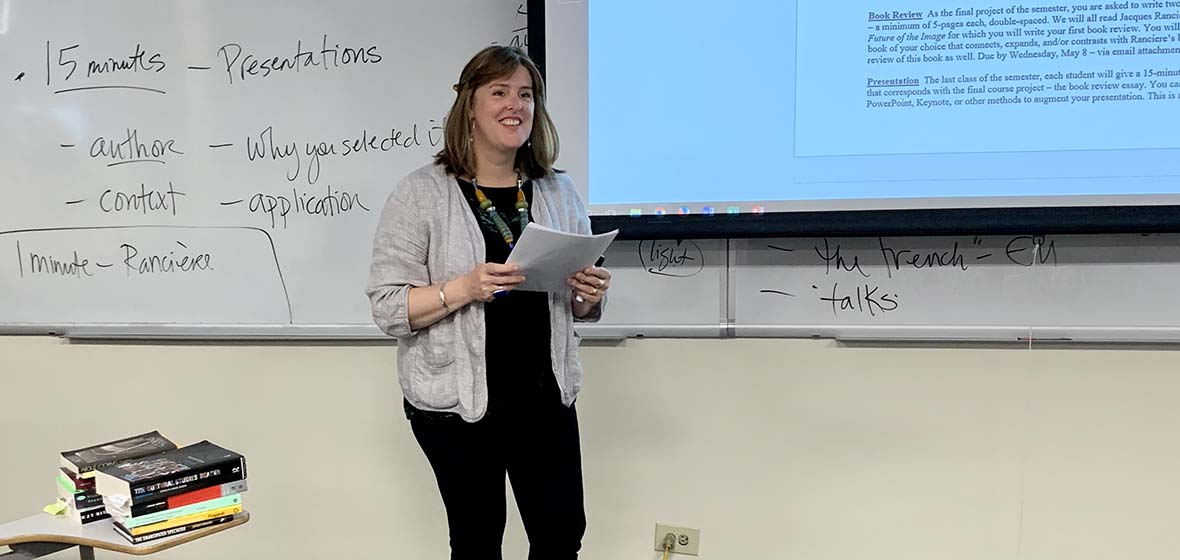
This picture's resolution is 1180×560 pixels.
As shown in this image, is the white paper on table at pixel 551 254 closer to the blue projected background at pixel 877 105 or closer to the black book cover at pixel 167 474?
the blue projected background at pixel 877 105

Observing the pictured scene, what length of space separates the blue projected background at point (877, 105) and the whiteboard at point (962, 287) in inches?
4.5

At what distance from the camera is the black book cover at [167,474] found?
47.9 inches

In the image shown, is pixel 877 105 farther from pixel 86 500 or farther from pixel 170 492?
pixel 86 500

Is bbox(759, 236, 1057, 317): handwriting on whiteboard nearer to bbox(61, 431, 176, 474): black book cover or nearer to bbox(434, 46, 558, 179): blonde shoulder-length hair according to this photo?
bbox(434, 46, 558, 179): blonde shoulder-length hair

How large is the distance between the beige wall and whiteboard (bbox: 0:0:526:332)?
18 centimetres

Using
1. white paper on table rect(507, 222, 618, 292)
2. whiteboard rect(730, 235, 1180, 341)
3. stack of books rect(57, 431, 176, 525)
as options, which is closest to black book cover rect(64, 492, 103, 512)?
stack of books rect(57, 431, 176, 525)

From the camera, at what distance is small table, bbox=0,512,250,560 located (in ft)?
3.99

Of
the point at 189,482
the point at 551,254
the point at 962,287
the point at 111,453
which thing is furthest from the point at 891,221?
the point at 111,453

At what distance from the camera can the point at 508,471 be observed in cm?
145

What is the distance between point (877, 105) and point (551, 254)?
2.70 feet

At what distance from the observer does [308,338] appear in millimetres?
1908

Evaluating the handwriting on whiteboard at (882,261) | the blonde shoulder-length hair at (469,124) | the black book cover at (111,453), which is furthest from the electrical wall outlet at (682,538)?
the black book cover at (111,453)

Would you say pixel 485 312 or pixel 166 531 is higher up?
pixel 485 312

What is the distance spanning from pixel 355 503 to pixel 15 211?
115 centimetres
